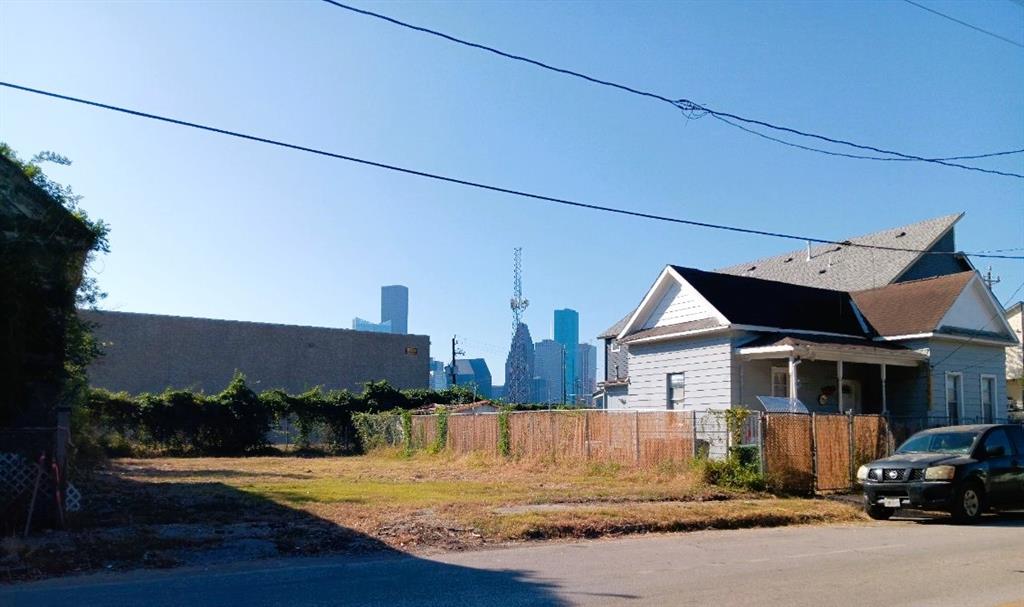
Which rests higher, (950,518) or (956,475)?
(956,475)

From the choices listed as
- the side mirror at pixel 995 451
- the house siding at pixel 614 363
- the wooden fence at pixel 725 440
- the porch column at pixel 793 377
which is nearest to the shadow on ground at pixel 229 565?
the wooden fence at pixel 725 440

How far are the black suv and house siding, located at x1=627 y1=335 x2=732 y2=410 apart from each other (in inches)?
299

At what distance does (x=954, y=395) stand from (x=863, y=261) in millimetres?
8900

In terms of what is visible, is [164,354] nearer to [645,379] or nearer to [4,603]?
[645,379]

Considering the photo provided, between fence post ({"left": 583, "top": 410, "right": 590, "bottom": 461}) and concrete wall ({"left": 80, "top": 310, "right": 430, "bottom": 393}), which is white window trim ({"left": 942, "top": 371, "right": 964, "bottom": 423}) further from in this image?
concrete wall ({"left": 80, "top": 310, "right": 430, "bottom": 393})

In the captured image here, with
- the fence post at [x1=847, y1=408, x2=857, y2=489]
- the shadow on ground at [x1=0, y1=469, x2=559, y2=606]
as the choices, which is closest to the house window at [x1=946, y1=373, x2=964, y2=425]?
the fence post at [x1=847, y1=408, x2=857, y2=489]

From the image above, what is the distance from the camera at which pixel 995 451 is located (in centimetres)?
1573

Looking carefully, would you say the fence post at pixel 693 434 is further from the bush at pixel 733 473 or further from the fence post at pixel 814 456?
the fence post at pixel 814 456

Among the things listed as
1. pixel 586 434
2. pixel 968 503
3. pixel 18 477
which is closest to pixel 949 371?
pixel 586 434

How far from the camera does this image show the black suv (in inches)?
581

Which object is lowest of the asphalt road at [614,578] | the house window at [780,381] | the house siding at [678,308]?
the asphalt road at [614,578]

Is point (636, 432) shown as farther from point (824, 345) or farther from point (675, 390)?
point (824, 345)

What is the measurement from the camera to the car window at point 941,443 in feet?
52.0

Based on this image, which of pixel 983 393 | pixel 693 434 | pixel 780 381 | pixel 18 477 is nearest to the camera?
pixel 18 477
